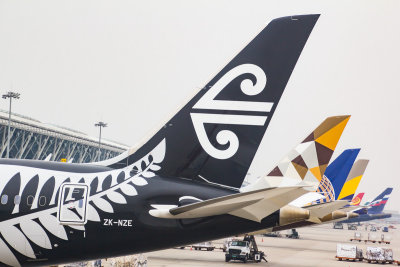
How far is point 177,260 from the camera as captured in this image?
4678cm

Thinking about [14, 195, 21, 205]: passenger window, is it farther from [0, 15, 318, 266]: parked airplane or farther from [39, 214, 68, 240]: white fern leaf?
[39, 214, 68, 240]: white fern leaf

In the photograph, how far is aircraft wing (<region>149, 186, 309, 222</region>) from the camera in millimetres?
10719

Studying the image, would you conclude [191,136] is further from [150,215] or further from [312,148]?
[312,148]

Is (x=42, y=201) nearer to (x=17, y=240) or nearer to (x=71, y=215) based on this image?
(x=71, y=215)

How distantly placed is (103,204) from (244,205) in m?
3.39

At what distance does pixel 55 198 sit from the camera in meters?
13.0

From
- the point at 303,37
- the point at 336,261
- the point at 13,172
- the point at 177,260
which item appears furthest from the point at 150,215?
the point at 336,261

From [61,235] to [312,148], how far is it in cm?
2474

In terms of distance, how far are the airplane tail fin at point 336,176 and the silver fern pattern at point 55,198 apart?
3486cm

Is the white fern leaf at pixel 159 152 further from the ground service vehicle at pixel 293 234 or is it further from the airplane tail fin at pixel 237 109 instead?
the ground service vehicle at pixel 293 234

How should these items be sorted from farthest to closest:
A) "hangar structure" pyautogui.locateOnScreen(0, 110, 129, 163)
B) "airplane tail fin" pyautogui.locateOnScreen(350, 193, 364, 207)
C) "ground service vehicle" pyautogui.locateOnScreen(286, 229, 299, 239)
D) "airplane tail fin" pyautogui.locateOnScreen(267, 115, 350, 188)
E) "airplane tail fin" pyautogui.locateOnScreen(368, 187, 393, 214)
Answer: "airplane tail fin" pyautogui.locateOnScreen(368, 187, 393, 214) < "hangar structure" pyautogui.locateOnScreen(0, 110, 129, 163) < "ground service vehicle" pyautogui.locateOnScreen(286, 229, 299, 239) < "airplane tail fin" pyautogui.locateOnScreen(350, 193, 364, 207) < "airplane tail fin" pyautogui.locateOnScreen(267, 115, 350, 188)

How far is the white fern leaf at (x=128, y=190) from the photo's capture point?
13.0m

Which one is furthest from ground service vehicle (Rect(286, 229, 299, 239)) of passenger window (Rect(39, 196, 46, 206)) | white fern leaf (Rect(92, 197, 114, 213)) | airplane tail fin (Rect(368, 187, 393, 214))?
passenger window (Rect(39, 196, 46, 206))

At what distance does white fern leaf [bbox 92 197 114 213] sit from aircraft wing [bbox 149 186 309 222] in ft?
3.10
